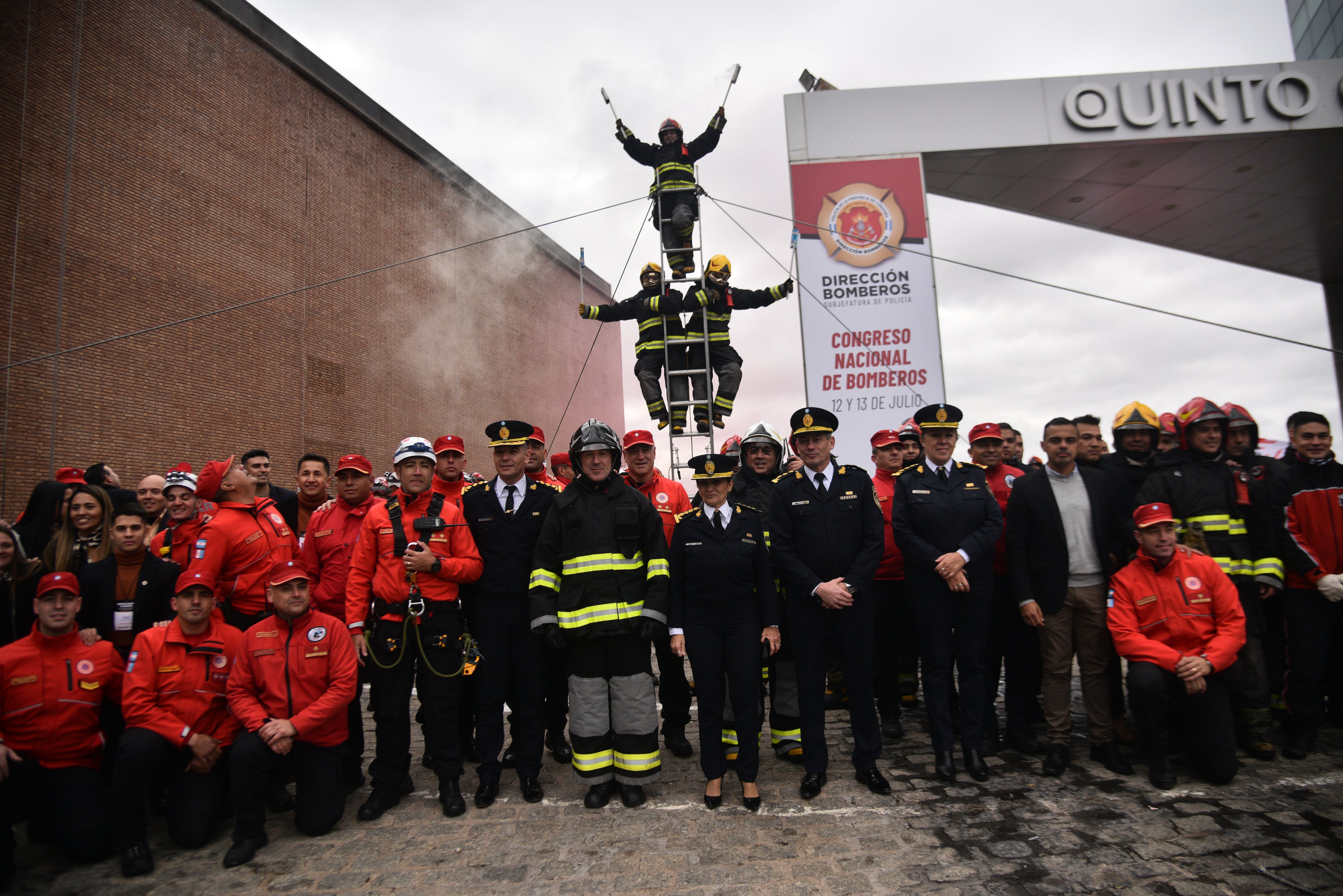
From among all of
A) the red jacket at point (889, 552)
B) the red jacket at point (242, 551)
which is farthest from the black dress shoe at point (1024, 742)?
the red jacket at point (242, 551)

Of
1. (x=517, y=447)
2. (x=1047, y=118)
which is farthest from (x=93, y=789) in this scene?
(x=1047, y=118)

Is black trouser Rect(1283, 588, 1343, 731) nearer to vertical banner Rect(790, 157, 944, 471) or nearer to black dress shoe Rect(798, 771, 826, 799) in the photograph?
black dress shoe Rect(798, 771, 826, 799)

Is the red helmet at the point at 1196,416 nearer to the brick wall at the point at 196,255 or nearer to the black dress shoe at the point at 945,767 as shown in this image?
the black dress shoe at the point at 945,767

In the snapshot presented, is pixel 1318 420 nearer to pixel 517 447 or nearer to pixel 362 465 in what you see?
pixel 517 447

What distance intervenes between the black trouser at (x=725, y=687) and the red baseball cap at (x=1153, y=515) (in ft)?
8.17

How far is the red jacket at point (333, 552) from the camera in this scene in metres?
4.74

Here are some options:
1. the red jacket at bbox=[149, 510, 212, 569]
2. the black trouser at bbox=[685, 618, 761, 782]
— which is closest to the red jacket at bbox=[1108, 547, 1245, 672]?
the black trouser at bbox=[685, 618, 761, 782]

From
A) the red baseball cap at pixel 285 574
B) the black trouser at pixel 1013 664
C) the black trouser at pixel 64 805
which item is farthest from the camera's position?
the black trouser at pixel 1013 664

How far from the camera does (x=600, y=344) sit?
113 ft

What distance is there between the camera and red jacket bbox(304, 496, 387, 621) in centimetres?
474

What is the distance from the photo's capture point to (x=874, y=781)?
13.1 ft

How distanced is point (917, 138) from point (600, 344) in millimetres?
25265

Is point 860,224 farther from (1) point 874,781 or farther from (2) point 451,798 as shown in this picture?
(2) point 451,798

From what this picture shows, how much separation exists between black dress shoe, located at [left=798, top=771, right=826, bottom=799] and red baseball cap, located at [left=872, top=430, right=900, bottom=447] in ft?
9.45
